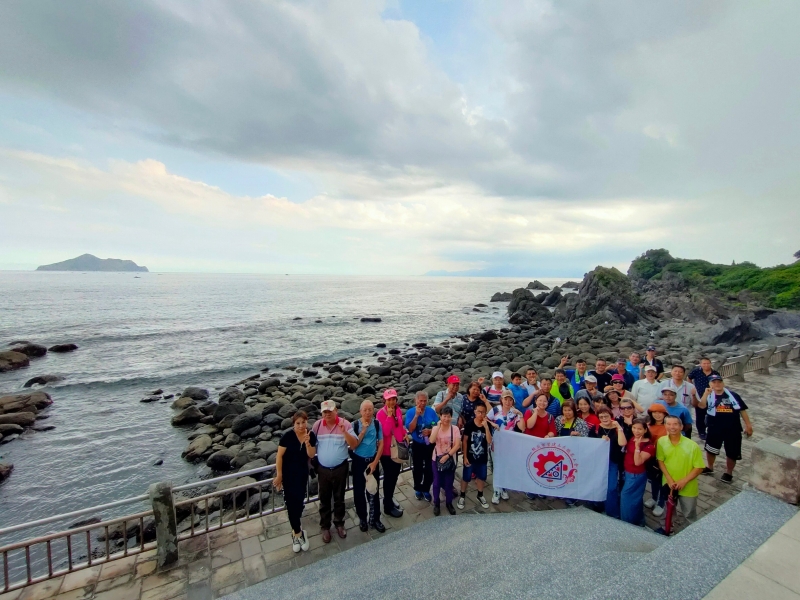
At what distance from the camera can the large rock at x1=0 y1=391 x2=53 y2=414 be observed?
1917cm

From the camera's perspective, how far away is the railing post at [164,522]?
17.7ft

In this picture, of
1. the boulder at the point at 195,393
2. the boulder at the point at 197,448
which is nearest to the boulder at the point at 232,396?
the boulder at the point at 195,393

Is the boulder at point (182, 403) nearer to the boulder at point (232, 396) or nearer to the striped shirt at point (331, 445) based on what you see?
the boulder at point (232, 396)

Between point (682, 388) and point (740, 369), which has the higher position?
point (682, 388)

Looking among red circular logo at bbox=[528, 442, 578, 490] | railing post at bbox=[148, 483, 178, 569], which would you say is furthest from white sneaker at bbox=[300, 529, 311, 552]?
red circular logo at bbox=[528, 442, 578, 490]

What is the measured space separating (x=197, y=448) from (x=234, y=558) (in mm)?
11437

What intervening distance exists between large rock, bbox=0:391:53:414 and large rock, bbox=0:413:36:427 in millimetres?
1206

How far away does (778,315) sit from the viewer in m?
35.8

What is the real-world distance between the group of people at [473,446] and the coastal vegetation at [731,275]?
58.3 meters

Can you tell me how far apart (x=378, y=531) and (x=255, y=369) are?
25.5 metres

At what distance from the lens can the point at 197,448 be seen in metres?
15.2

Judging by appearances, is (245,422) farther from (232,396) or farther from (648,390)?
(648,390)

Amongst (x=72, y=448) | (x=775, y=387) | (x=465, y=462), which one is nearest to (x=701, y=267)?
(x=775, y=387)

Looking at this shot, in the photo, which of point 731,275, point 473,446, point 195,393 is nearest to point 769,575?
point 473,446
